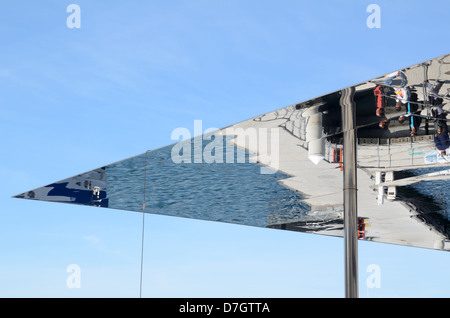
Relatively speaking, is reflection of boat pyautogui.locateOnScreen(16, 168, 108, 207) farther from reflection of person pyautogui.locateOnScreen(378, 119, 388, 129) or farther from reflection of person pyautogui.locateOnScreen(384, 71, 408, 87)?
reflection of person pyautogui.locateOnScreen(384, 71, 408, 87)

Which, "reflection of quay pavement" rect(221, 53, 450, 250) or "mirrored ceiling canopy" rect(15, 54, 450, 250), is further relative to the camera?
"reflection of quay pavement" rect(221, 53, 450, 250)

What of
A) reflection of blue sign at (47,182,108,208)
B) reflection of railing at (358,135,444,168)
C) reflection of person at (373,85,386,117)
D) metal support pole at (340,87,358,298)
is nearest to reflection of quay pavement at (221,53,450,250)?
reflection of railing at (358,135,444,168)

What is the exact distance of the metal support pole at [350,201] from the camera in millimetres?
10078

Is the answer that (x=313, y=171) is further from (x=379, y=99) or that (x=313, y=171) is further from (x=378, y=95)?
(x=378, y=95)

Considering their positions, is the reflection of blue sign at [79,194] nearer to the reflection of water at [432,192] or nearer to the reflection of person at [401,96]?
the reflection of water at [432,192]

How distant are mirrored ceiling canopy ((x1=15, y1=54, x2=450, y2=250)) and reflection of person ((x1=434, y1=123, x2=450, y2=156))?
2cm

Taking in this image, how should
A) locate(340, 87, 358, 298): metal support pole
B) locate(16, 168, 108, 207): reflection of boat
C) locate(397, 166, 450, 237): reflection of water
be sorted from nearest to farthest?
1. locate(340, 87, 358, 298): metal support pole
2. locate(16, 168, 108, 207): reflection of boat
3. locate(397, 166, 450, 237): reflection of water

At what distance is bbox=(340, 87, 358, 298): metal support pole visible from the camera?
33.1ft

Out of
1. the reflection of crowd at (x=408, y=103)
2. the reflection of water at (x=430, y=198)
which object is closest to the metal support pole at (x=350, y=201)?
the reflection of crowd at (x=408, y=103)

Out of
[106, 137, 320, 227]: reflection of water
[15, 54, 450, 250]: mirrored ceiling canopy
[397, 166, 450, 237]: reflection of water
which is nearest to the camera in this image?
[15, 54, 450, 250]: mirrored ceiling canopy

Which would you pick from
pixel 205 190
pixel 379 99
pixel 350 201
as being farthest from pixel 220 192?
pixel 379 99

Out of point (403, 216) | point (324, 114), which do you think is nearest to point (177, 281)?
point (324, 114)

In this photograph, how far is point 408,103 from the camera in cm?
939

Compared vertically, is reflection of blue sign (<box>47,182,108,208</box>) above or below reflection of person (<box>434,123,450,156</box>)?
below
